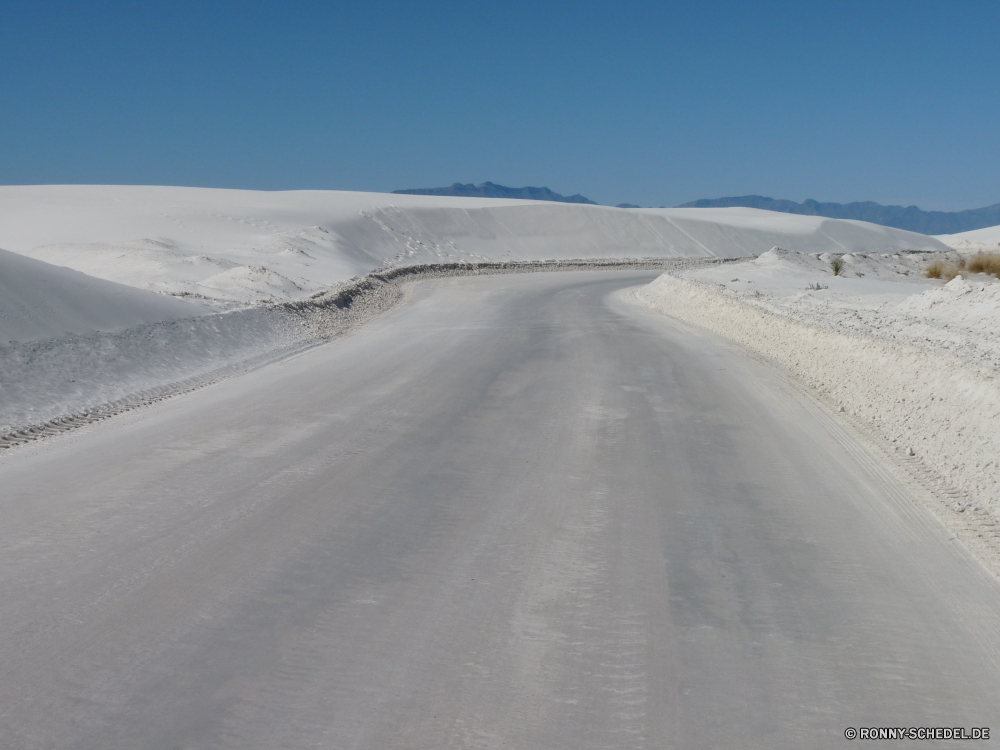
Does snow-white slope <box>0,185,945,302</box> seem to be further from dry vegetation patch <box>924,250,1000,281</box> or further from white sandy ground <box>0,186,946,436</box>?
dry vegetation patch <box>924,250,1000,281</box>

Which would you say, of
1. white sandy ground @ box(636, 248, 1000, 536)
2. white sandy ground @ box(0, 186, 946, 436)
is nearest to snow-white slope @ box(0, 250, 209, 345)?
white sandy ground @ box(0, 186, 946, 436)

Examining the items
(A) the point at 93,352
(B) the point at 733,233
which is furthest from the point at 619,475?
(B) the point at 733,233

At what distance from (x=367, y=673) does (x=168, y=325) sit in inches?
479

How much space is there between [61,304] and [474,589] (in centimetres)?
1070

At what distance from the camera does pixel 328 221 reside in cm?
5581

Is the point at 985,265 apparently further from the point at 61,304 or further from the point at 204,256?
the point at 61,304

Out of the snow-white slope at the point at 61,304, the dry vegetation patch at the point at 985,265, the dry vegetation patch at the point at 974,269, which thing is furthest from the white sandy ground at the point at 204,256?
the dry vegetation patch at the point at 985,265

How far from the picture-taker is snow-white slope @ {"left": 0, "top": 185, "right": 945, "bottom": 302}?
27.1 m

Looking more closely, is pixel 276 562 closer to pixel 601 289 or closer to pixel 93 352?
pixel 93 352

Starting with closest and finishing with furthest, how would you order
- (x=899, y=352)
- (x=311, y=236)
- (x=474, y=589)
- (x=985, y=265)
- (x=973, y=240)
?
(x=474, y=589), (x=899, y=352), (x=985, y=265), (x=311, y=236), (x=973, y=240)

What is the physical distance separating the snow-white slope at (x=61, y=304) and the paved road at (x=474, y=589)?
136 inches

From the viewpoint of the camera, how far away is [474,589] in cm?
512

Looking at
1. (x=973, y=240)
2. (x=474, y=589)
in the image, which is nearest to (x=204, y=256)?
(x=474, y=589)

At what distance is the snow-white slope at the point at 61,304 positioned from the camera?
39.7 ft
